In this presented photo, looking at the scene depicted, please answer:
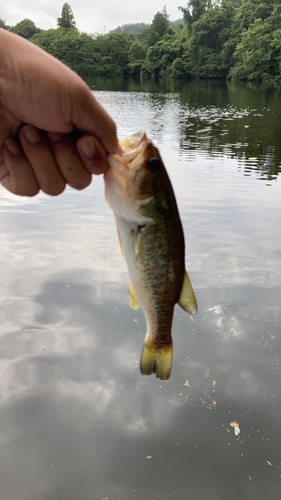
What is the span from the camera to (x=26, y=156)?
239 cm

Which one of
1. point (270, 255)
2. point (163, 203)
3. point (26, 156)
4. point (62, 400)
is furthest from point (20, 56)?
point (270, 255)

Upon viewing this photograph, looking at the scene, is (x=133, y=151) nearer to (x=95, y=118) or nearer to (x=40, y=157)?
(x=95, y=118)

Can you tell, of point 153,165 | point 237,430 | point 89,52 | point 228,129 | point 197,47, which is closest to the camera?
point 153,165

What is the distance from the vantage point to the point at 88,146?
6.64 ft

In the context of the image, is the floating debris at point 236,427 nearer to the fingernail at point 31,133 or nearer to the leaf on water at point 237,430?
the leaf on water at point 237,430

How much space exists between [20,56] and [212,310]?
172 inches

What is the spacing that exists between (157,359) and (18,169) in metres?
1.66

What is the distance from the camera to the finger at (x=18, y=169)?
2389mm

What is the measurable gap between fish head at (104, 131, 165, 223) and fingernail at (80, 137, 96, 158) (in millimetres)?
270

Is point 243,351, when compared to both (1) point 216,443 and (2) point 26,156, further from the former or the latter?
(2) point 26,156

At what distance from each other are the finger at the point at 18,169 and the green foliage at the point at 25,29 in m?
120

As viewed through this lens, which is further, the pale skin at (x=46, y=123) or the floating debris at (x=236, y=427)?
the floating debris at (x=236, y=427)

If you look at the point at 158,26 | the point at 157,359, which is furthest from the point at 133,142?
the point at 158,26

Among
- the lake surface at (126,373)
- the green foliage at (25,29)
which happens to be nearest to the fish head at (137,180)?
the lake surface at (126,373)
